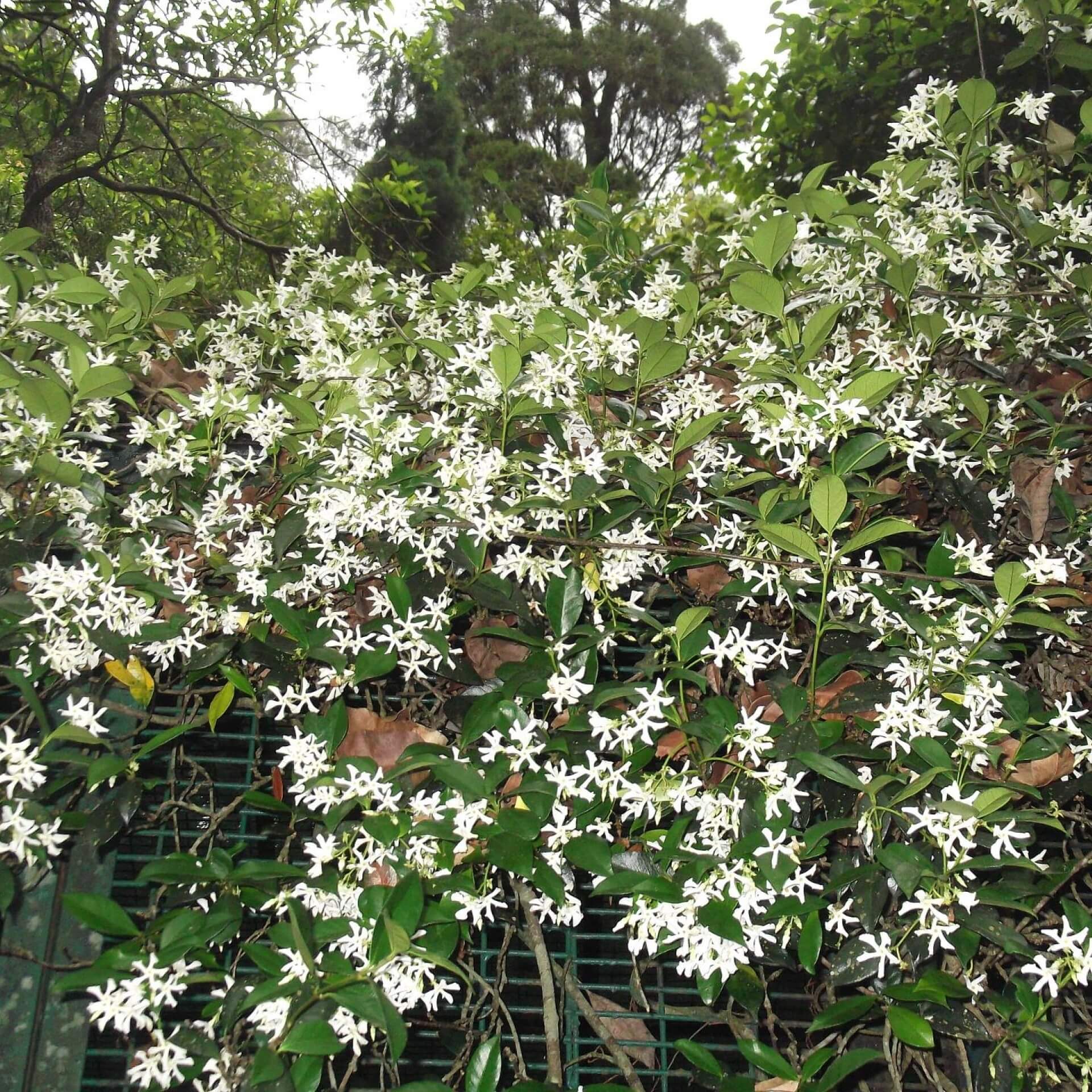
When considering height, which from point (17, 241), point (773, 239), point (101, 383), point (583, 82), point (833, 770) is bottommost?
point (833, 770)

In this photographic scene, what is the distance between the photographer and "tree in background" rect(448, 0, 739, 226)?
44.4ft

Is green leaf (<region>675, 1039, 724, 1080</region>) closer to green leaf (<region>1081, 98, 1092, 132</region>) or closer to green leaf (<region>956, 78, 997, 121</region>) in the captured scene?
green leaf (<region>956, 78, 997, 121</region>)

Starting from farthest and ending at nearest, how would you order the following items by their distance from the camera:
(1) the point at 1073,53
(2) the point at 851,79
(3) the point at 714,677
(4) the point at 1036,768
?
(2) the point at 851,79, (1) the point at 1073,53, (3) the point at 714,677, (4) the point at 1036,768

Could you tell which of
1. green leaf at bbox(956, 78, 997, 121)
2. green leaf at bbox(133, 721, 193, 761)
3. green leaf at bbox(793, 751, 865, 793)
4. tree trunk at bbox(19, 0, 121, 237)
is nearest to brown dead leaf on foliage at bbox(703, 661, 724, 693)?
green leaf at bbox(793, 751, 865, 793)

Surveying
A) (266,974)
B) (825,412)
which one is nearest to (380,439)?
(825,412)

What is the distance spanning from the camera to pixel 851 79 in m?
4.30

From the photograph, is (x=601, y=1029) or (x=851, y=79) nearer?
(x=601, y=1029)

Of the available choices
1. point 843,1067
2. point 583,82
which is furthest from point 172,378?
point 583,82

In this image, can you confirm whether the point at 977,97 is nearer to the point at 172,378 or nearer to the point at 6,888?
the point at 172,378

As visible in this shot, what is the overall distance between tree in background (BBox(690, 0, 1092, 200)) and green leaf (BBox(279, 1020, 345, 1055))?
11.1 feet

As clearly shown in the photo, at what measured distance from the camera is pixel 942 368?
65.6 inches

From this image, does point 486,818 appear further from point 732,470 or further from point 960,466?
point 960,466

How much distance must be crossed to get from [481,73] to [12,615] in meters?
14.1

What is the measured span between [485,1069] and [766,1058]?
332mm
